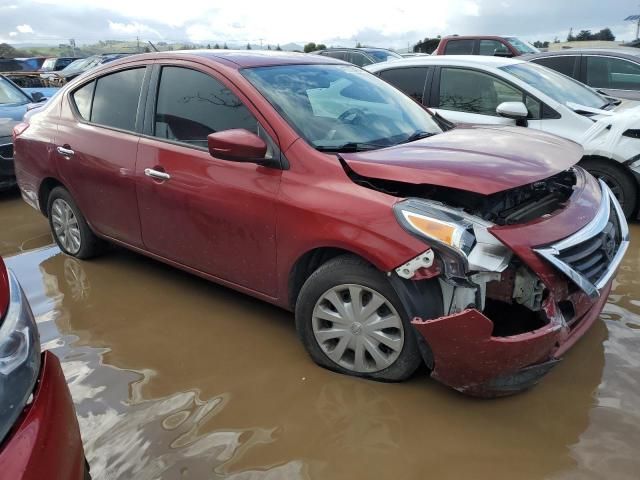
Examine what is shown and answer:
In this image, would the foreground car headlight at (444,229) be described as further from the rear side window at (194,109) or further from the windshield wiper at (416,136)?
the rear side window at (194,109)

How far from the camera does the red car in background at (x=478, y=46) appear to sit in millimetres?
11148

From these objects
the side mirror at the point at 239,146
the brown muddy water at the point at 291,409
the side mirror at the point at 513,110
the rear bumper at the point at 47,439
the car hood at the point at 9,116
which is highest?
the side mirror at the point at 239,146

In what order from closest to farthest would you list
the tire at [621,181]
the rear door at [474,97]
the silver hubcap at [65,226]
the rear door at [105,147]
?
the rear door at [105,147], the silver hubcap at [65,226], the tire at [621,181], the rear door at [474,97]

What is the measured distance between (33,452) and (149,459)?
3.53ft

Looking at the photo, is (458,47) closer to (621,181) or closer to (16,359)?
(621,181)

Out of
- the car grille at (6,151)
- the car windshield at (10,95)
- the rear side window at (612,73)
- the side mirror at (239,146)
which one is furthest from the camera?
the rear side window at (612,73)

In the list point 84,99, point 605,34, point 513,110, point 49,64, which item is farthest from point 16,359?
point 605,34

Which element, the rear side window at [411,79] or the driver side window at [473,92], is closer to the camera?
the driver side window at [473,92]

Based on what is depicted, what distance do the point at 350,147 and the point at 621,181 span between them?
11.0ft

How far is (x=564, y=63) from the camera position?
8070 mm

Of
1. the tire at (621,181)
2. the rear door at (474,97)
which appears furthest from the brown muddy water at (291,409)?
the rear door at (474,97)

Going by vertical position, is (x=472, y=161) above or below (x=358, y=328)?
above

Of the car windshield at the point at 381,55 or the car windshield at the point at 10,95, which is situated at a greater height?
the car windshield at the point at 381,55

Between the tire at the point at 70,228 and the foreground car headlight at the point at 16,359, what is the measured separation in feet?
9.62
